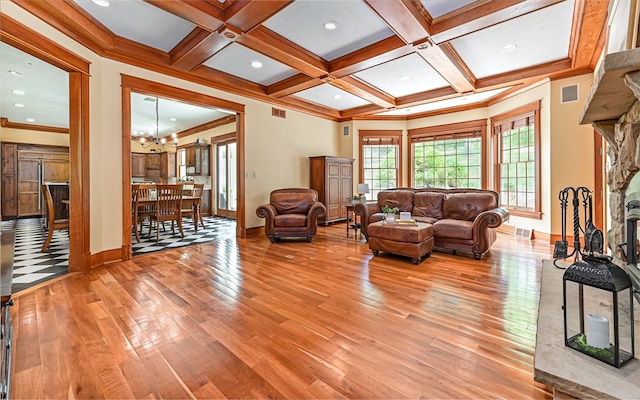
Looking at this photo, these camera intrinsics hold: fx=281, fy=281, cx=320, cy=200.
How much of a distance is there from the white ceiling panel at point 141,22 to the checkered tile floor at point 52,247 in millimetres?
2973

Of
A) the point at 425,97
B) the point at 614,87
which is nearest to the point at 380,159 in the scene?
the point at 425,97

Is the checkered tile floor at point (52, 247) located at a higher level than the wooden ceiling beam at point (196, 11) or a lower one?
lower

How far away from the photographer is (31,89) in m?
5.31

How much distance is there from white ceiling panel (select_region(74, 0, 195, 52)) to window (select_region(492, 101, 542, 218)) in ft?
18.8

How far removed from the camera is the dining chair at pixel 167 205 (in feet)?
16.6

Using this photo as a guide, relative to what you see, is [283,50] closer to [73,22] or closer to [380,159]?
[73,22]

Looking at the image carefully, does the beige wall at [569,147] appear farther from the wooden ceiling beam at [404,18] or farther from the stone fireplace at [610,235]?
the wooden ceiling beam at [404,18]

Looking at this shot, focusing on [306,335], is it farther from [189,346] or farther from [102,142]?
[102,142]

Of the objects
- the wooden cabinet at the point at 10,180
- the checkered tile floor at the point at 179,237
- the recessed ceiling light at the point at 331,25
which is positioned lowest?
the checkered tile floor at the point at 179,237

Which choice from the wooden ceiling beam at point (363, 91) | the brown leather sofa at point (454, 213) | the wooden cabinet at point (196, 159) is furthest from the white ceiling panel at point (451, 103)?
the wooden cabinet at point (196, 159)

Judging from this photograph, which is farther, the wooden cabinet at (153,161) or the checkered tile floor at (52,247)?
the wooden cabinet at (153,161)

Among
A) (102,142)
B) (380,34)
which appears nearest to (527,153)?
(380,34)

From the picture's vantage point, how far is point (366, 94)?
18.2ft

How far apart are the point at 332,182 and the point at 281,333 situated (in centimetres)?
497
